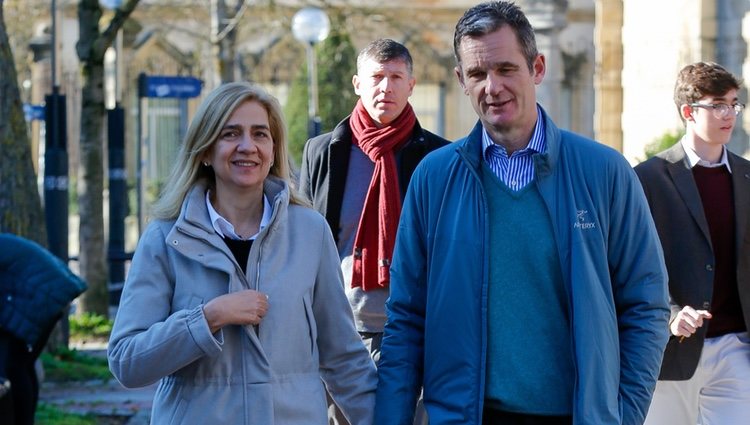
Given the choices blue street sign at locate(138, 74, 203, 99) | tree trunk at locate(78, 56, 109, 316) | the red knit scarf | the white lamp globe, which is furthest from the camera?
the white lamp globe

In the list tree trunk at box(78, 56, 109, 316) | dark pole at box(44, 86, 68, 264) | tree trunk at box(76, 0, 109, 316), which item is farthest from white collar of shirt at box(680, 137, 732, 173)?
tree trunk at box(78, 56, 109, 316)

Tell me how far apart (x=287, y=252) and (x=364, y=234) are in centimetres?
220

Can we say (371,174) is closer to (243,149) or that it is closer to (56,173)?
(243,149)

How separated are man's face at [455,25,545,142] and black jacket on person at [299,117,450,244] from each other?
243 cm

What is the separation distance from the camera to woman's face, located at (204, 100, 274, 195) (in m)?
4.82

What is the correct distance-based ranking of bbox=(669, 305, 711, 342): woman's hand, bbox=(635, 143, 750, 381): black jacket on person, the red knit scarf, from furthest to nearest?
the red knit scarf, bbox=(635, 143, 750, 381): black jacket on person, bbox=(669, 305, 711, 342): woman's hand

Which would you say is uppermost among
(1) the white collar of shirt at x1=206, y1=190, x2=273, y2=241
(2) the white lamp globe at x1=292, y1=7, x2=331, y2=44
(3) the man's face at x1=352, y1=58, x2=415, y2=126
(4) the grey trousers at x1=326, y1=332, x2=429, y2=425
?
(2) the white lamp globe at x1=292, y1=7, x2=331, y2=44

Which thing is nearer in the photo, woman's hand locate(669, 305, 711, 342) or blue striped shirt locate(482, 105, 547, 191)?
blue striped shirt locate(482, 105, 547, 191)

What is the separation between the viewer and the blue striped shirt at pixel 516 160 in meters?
4.60

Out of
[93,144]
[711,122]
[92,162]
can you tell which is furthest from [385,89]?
[92,162]

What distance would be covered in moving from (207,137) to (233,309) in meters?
0.62

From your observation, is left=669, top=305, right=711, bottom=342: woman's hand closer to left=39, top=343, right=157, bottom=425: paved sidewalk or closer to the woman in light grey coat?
the woman in light grey coat

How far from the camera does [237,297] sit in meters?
4.52

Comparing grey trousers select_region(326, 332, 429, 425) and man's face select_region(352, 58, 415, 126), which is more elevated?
man's face select_region(352, 58, 415, 126)
